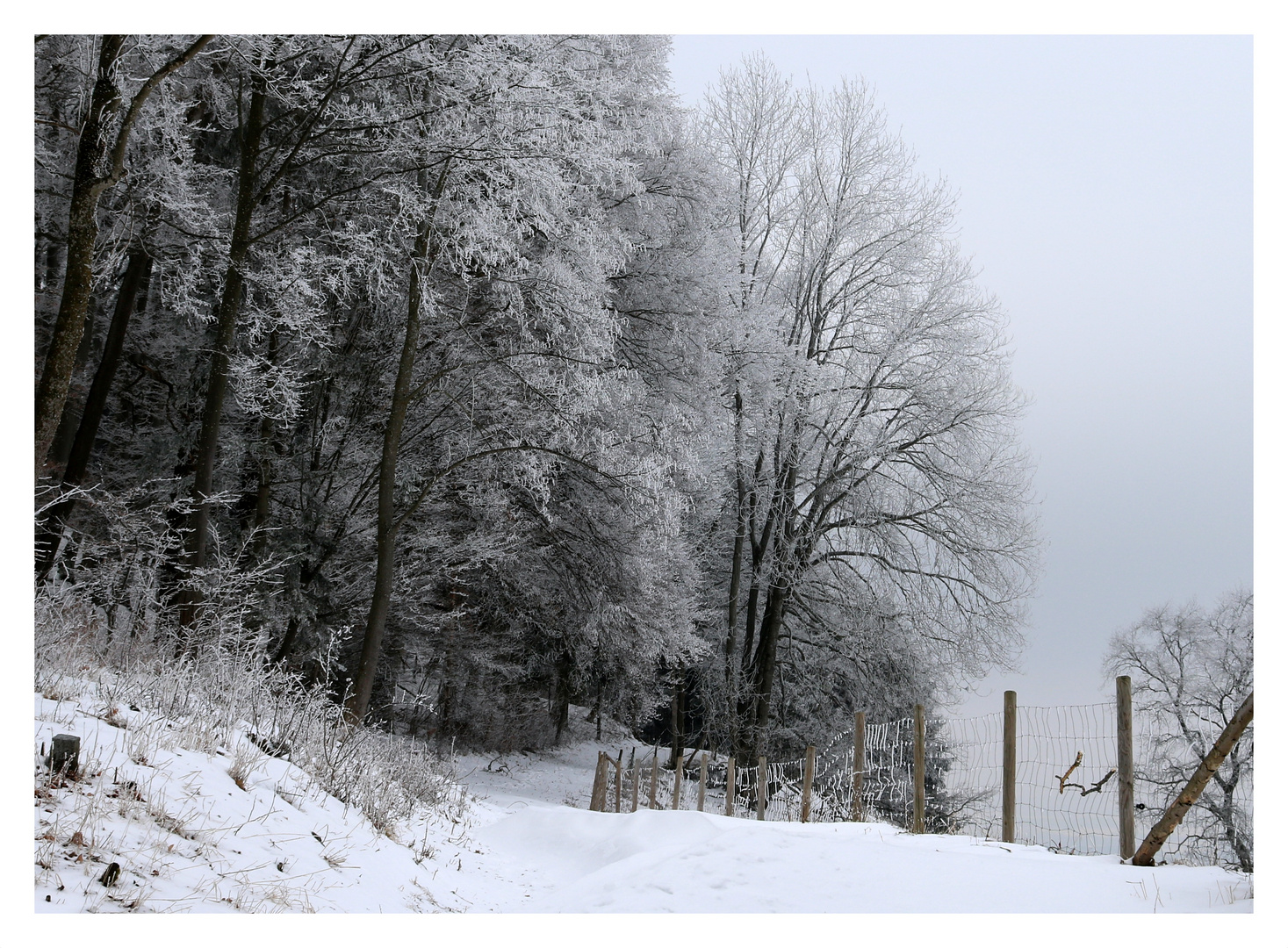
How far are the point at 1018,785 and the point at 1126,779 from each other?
149cm

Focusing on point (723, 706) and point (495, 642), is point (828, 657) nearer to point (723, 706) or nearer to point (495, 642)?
point (723, 706)

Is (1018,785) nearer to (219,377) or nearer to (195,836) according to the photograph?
(195,836)

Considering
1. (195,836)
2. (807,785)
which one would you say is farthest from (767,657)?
(195,836)

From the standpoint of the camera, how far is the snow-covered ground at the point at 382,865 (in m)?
3.46

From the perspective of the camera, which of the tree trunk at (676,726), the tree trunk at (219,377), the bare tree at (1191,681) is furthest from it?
the tree trunk at (676,726)

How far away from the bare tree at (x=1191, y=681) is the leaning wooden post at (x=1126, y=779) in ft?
26.1

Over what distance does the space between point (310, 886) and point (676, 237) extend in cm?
1315

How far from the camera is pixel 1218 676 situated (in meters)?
15.4

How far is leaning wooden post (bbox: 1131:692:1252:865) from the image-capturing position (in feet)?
13.9

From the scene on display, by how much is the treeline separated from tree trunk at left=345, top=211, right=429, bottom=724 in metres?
0.05

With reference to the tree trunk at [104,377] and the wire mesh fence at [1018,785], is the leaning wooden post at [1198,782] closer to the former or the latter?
the wire mesh fence at [1018,785]

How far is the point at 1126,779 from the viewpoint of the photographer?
5977mm

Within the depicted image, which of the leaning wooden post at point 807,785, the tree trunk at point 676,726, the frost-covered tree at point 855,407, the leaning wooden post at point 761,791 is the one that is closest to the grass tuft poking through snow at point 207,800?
the leaning wooden post at point 807,785
